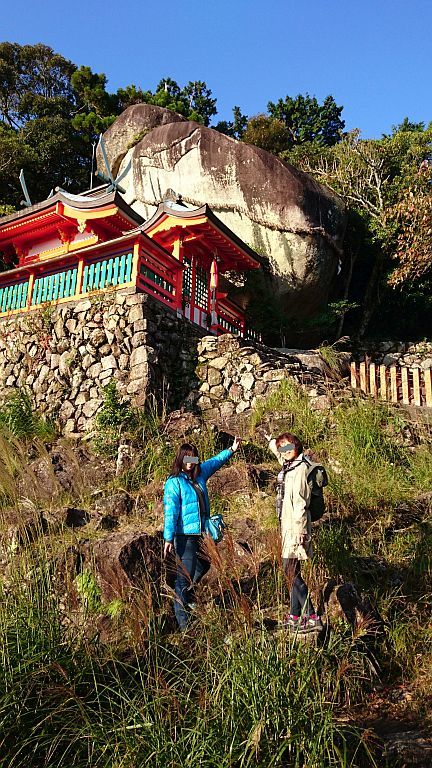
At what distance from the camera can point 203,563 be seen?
4.78 m

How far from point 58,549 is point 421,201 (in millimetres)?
14268

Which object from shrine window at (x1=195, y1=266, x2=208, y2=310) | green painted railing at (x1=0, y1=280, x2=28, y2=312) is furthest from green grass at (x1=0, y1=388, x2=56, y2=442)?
shrine window at (x1=195, y1=266, x2=208, y2=310)

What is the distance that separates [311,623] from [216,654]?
626 mm

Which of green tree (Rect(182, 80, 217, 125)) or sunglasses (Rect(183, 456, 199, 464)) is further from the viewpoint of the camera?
green tree (Rect(182, 80, 217, 125))

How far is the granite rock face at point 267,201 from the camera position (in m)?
17.1

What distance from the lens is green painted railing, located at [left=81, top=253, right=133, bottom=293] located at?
11070mm

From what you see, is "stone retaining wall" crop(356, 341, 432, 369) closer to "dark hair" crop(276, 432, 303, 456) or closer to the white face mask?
"dark hair" crop(276, 432, 303, 456)

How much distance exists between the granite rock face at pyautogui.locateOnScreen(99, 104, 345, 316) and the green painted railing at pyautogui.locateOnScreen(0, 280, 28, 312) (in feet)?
24.0

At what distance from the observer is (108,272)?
11320 millimetres

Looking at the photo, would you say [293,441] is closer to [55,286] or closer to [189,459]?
[189,459]

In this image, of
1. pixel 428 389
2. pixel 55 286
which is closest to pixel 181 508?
pixel 428 389

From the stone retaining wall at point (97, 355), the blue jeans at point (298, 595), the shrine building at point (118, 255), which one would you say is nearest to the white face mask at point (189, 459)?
the blue jeans at point (298, 595)

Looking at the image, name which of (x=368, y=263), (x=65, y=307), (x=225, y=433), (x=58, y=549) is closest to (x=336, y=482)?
(x=225, y=433)

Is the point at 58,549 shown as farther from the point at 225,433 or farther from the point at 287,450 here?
the point at 225,433
